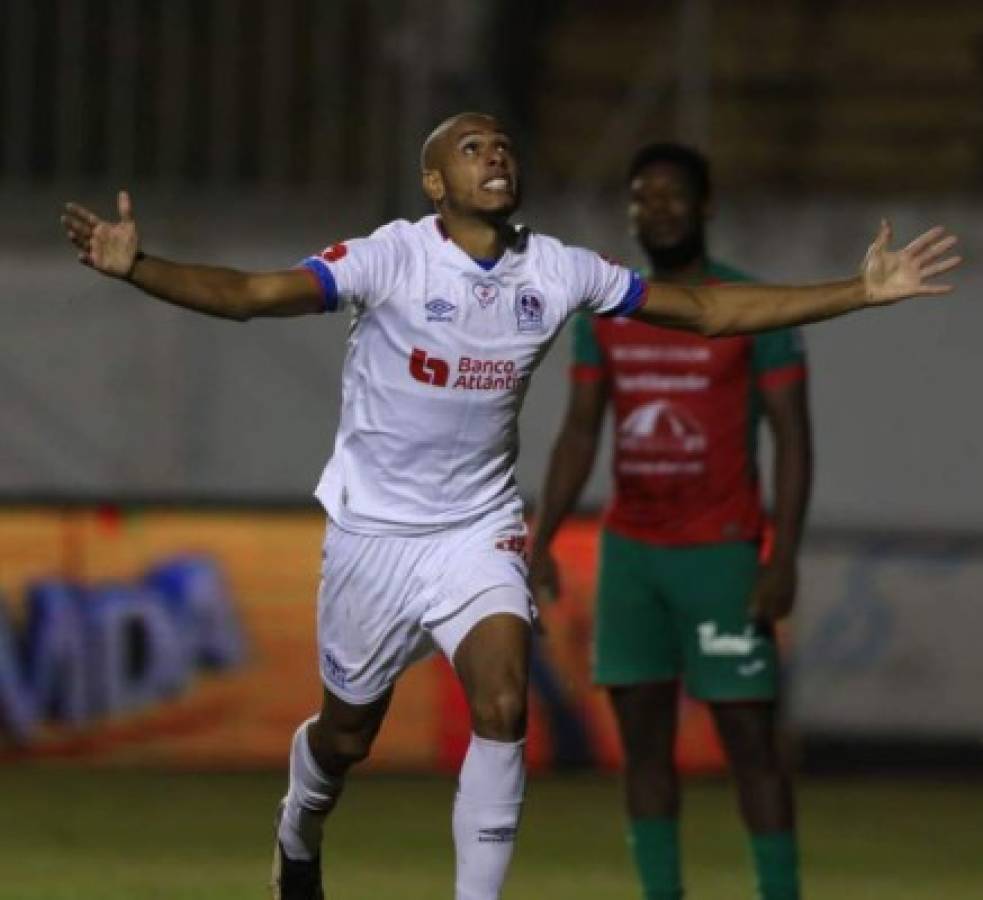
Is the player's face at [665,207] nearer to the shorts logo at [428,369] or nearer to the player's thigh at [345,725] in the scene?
the shorts logo at [428,369]

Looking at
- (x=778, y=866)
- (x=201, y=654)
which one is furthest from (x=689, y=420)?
(x=201, y=654)

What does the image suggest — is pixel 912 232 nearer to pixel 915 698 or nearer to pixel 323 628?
pixel 915 698

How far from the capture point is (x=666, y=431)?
8.36m

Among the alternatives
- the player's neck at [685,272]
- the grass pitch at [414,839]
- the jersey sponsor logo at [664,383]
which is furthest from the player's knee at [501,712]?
the grass pitch at [414,839]

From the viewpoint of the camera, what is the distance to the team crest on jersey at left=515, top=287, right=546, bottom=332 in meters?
7.13

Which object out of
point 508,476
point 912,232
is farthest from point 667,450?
point 912,232

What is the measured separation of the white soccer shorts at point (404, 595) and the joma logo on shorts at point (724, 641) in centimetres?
115

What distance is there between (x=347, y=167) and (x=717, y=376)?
26.5 ft

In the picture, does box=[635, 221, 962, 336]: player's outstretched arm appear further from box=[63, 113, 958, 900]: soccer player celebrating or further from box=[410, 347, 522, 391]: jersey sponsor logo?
box=[410, 347, 522, 391]: jersey sponsor logo

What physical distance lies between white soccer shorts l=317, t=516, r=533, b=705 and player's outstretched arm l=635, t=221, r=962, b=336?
652mm

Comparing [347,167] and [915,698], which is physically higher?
[347,167]

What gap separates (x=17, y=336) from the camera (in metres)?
15.7

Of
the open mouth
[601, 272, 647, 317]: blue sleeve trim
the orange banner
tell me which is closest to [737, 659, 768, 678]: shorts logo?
[601, 272, 647, 317]: blue sleeve trim

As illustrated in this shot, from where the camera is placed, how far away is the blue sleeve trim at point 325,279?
270 inches
